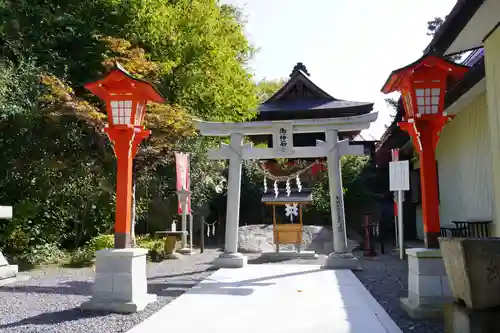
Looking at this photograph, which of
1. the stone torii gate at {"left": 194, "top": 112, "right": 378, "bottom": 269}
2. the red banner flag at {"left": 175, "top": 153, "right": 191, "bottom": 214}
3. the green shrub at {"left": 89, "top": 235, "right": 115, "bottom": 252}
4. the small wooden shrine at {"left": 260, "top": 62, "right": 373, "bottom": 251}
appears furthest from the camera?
the small wooden shrine at {"left": 260, "top": 62, "right": 373, "bottom": 251}

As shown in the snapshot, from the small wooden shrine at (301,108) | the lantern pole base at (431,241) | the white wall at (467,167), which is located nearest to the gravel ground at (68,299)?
the lantern pole base at (431,241)

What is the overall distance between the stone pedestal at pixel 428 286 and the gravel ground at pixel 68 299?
330 cm

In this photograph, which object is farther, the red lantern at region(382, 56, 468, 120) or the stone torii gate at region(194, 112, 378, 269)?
the stone torii gate at region(194, 112, 378, 269)

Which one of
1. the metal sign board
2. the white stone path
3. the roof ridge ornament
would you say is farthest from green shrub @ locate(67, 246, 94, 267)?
the roof ridge ornament

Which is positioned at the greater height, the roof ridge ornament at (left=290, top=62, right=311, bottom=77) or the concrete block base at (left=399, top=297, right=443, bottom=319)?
the roof ridge ornament at (left=290, top=62, right=311, bottom=77)

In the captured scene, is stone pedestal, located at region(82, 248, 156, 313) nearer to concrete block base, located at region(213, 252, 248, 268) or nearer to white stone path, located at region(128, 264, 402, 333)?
white stone path, located at region(128, 264, 402, 333)

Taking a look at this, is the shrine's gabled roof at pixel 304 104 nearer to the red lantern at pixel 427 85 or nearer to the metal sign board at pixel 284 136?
the metal sign board at pixel 284 136

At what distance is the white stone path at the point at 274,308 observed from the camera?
4.54 meters

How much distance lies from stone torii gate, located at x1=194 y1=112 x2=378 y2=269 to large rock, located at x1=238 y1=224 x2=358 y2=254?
5497 mm

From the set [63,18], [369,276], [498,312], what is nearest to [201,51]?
[63,18]

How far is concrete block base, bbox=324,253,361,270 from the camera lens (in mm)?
9164

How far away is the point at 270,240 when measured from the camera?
51.4 ft

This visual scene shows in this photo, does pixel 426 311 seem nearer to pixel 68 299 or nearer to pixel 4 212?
pixel 68 299

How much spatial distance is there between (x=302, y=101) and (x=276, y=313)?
1359 cm
